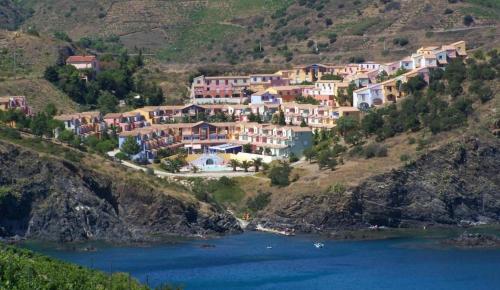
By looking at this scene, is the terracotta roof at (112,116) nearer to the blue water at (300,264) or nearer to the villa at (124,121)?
the villa at (124,121)

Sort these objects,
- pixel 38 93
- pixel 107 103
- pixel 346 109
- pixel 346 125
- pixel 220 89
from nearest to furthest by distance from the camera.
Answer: pixel 346 125 → pixel 346 109 → pixel 38 93 → pixel 107 103 → pixel 220 89

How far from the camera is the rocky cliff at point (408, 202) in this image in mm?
85438

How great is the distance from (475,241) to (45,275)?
29.4 metres

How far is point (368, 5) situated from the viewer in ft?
416

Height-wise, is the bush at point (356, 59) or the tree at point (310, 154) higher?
the bush at point (356, 59)

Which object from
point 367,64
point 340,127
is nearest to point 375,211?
point 340,127

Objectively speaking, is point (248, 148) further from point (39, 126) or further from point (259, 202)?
point (39, 126)

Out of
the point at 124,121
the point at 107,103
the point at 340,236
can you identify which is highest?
the point at 107,103

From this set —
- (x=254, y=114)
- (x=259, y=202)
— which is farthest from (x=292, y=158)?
(x=254, y=114)

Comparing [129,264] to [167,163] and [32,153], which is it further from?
[167,163]

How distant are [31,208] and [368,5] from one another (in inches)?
1952

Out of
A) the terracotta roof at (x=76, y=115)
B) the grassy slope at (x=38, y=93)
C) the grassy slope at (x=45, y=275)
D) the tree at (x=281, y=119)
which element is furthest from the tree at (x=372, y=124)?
the grassy slope at (x=45, y=275)

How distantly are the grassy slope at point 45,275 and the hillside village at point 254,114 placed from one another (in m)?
33.2

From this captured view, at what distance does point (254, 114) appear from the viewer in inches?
4013
